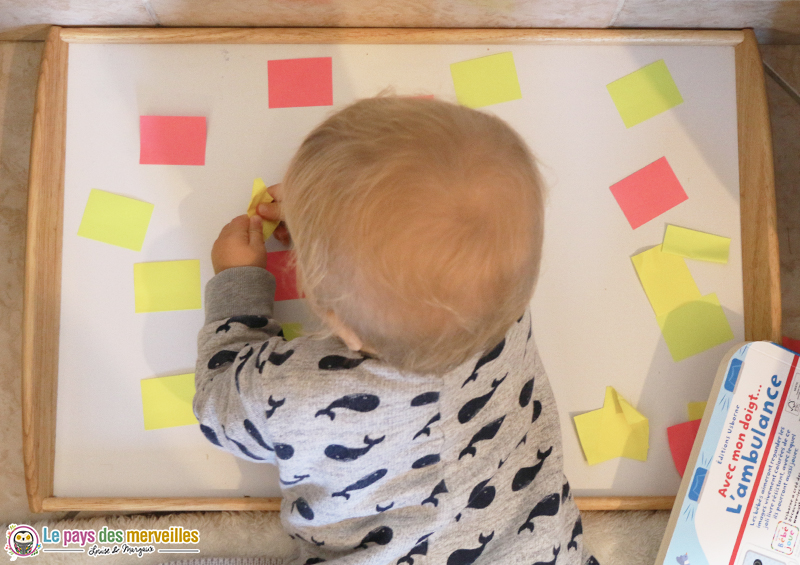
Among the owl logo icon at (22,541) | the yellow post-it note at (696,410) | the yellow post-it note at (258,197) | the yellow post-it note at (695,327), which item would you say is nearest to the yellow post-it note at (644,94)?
the yellow post-it note at (695,327)

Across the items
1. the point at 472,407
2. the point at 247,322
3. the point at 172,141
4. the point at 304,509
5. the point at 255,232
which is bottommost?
the point at 304,509

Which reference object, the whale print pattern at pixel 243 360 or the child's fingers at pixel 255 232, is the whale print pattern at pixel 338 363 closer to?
the whale print pattern at pixel 243 360

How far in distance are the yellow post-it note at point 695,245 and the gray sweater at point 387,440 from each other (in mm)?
252

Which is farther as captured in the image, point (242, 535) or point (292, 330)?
point (242, 535)

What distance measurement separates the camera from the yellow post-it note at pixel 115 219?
78cm

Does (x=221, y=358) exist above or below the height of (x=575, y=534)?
above

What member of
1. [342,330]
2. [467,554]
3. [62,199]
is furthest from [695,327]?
[62,199]

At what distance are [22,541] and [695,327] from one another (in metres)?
1.04

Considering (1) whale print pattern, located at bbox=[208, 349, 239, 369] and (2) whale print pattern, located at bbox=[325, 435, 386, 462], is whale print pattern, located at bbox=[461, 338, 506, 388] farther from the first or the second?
(1) whale print pattern, located at bbox=[208, 349, 239, 369]

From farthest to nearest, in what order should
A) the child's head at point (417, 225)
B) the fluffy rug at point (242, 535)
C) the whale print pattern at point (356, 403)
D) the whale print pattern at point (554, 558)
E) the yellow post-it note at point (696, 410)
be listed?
1. the fluffy rug at point (242, 535)
2. the yellow post-it note at point (696, 410)
3. the whale print pattern at point (554, 558)
4. the whale print pattern at point (356, 403)
5. the child's head at point (417, 225)

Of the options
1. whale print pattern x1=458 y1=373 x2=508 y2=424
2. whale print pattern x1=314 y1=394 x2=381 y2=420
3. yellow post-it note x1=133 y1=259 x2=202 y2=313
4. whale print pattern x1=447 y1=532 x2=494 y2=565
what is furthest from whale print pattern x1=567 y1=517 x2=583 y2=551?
yellow post-it note x1=133 y1=259 x2=202 y2=313

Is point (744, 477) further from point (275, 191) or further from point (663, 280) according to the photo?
point (275, 191)

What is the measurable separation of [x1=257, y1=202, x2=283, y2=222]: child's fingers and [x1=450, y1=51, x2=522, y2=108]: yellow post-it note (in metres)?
0.29

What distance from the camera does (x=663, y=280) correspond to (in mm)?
796
